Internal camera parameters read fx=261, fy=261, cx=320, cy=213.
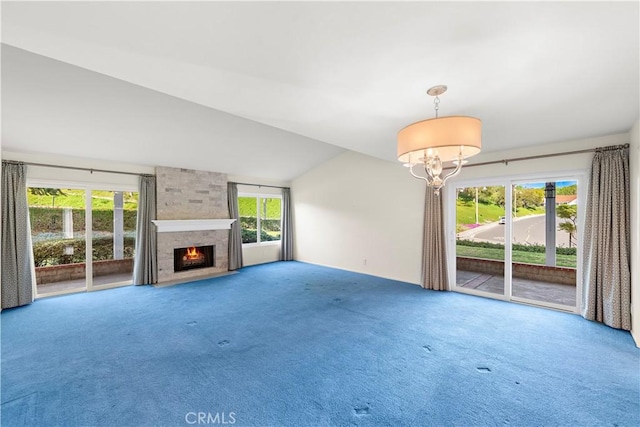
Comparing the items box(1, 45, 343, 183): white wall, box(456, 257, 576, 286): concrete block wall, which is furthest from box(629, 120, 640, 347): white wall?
box(1, 45, 343, 183): white wall

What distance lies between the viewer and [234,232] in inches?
259

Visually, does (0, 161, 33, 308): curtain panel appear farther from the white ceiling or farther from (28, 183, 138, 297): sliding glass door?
the white ceiling

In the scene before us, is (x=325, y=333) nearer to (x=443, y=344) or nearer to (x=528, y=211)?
(x=443, y=344)

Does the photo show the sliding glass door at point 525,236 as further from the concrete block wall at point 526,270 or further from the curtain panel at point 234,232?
the curtain panel at point 234,232

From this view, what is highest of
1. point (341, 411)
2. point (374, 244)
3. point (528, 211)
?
point (528, 211)

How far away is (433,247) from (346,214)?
2.29 m

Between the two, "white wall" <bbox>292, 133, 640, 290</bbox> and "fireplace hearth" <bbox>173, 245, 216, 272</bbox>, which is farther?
"fireplace hearth" <bbox>173, 245, 216, 272</bbox>

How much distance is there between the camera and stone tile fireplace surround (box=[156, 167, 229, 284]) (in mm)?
5504

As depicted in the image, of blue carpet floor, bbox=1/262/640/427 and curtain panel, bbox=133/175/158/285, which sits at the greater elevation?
curtain panel, bbox=133/175/158/285

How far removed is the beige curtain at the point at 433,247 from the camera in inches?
188

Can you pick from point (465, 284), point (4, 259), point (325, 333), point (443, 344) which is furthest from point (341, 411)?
point (4, 259)

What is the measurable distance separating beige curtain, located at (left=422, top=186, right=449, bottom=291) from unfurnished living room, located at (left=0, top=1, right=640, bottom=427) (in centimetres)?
4

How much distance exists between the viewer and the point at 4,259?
3834mm

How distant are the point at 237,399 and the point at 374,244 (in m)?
4.39
